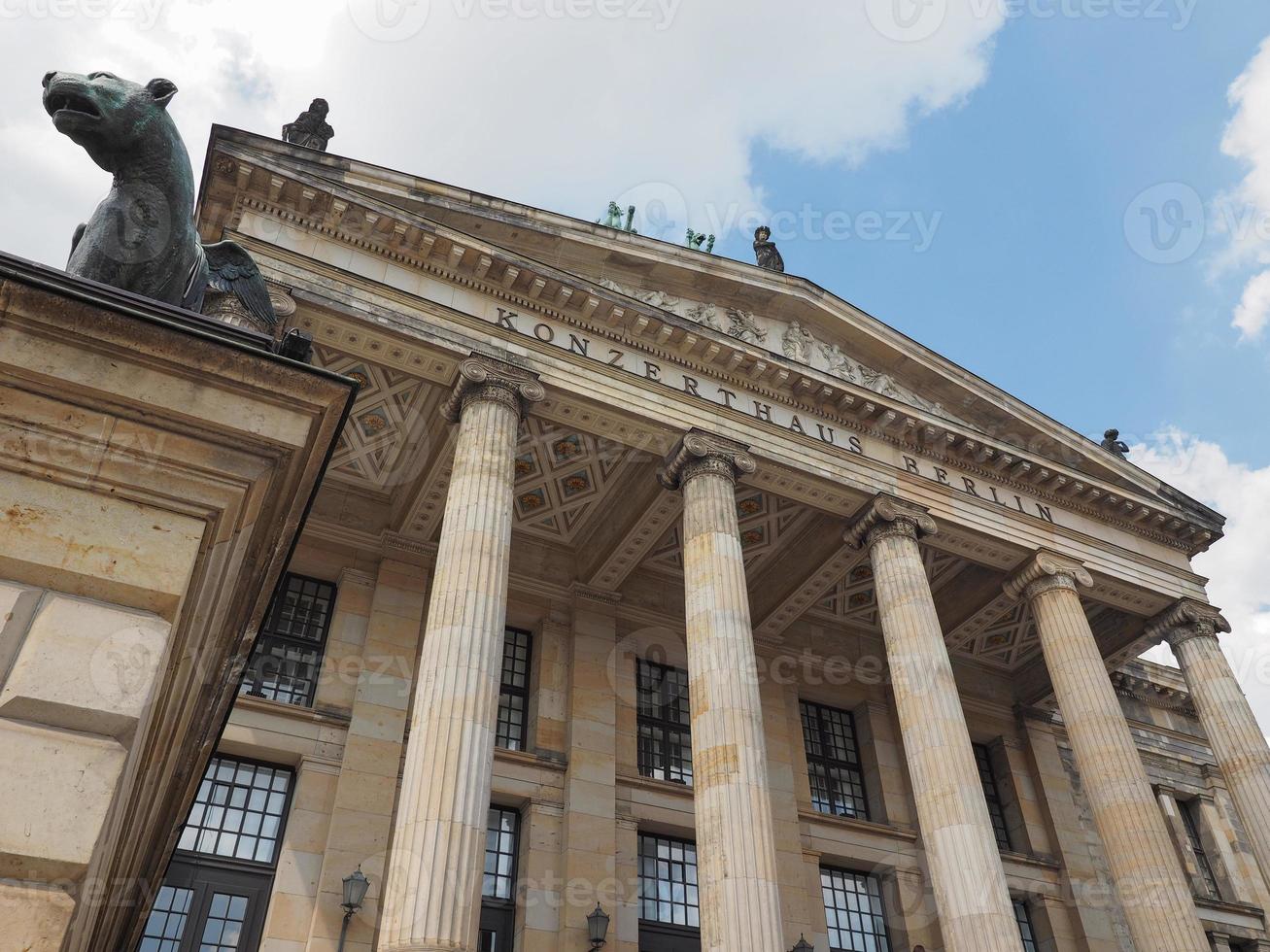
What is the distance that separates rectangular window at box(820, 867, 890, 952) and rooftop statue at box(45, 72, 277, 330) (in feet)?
65.9

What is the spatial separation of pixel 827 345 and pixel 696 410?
206 inches

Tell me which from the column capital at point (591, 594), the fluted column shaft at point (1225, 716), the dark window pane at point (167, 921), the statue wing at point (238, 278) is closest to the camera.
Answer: the statue wing at point (238, 278)

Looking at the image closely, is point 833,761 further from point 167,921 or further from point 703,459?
point 167,921

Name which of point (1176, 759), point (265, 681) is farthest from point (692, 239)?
point (1176, 759)

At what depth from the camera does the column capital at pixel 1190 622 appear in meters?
23.1

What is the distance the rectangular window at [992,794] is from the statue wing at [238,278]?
23.7 metres

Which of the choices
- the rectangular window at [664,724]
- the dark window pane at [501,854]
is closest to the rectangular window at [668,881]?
the rectangular window at [664,724]

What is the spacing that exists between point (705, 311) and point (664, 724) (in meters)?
9.32

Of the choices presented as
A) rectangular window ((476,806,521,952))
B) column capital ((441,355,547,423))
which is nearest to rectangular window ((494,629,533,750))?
rectangular window ((476,806,521,952))

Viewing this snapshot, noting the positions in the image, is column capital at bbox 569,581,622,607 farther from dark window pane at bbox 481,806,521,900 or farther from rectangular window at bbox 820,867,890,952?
rectangular window at bbox 820,867,890,952

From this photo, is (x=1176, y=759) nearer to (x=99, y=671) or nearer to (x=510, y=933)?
(x=510, y=933)

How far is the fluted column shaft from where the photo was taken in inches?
787

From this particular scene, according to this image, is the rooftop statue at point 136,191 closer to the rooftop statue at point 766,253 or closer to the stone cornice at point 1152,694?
the rooftop statue at point 766,253

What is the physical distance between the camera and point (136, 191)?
4781 millimetres
